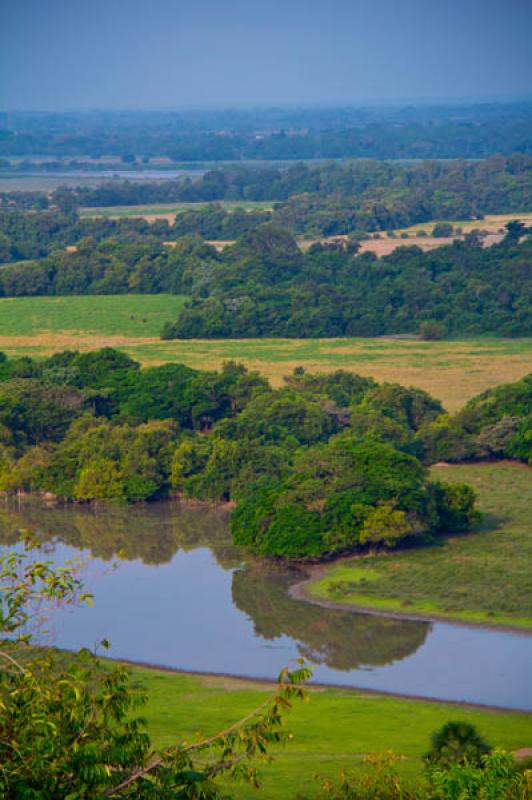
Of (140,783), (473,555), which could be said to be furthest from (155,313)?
(140,783)

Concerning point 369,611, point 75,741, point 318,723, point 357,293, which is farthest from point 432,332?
point 75,741

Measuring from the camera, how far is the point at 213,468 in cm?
4341

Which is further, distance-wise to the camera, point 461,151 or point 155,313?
point 461,151

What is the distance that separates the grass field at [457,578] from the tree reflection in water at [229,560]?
2.78ft

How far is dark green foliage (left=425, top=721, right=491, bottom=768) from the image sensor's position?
69.9ft

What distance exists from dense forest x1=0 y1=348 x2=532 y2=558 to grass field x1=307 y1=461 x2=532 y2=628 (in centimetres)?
69

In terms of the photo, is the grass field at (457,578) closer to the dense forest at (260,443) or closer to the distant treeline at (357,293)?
the dense forest at (260,443)

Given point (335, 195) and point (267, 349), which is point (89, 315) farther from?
point (335, 195)

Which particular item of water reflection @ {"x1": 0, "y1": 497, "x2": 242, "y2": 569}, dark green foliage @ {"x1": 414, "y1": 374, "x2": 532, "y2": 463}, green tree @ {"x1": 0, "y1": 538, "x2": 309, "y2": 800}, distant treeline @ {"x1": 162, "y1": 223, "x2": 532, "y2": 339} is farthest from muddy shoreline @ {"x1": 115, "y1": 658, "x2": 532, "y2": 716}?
distant treeline @ {"x1": 162, "y1": 223, "x2": 532, "y2": 339}

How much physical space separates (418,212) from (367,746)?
95.9 metres

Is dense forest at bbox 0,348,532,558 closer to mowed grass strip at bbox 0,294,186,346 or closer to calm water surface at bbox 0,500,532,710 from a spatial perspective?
calm water surface at bbox 0,500,532,710

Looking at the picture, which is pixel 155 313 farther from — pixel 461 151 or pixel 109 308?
pixel 461 151

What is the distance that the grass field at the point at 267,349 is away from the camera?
61.3m

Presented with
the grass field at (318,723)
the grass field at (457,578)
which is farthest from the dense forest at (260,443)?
the grass field at (318,723)
